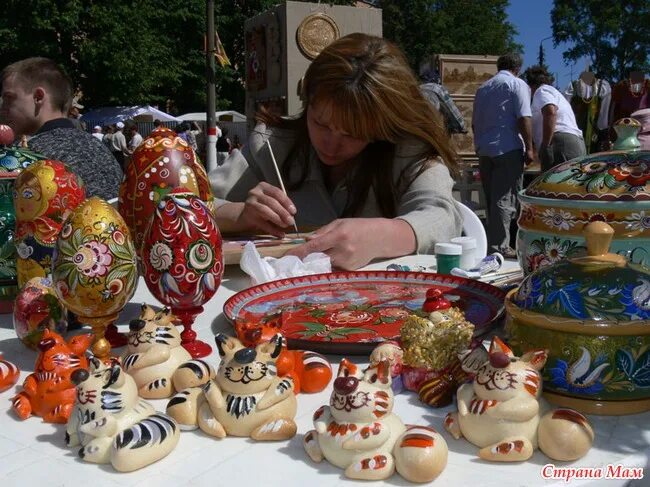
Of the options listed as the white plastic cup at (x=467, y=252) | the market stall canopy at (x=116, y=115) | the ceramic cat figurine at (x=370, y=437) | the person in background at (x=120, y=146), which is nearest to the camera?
the ceramic cat figurine at (x=370, y=437)

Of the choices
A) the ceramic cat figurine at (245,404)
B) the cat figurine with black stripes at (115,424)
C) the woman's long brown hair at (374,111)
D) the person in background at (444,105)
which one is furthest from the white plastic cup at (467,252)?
the person in background at (444,105)

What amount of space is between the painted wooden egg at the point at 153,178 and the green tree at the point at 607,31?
3307 cm

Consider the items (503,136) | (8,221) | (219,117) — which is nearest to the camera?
(8,221)

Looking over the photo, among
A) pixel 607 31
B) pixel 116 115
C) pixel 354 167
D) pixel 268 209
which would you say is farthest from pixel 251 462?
pixel 607 31

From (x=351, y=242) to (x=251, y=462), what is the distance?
98 cm

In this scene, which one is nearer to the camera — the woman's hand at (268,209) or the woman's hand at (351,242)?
the woman's hand at (351,242)

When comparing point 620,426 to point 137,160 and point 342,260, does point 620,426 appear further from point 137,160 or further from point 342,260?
point 137,160

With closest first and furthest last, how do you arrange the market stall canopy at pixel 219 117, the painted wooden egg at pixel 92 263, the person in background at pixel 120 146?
1. the painted wooden egg at pixel 92 263
2. the person in background at pixel 120 146
3. the market stall canopy at pixel 219 117

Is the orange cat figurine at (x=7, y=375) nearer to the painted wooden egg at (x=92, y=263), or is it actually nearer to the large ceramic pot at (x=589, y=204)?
the painted wooden egg at (x=92, y=263)

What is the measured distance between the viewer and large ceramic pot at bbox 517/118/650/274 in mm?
1047

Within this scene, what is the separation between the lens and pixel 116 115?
17.2 m

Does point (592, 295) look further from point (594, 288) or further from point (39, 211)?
point (39, 211)

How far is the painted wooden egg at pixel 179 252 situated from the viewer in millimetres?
1056

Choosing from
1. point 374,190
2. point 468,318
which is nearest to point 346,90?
point 374,190
